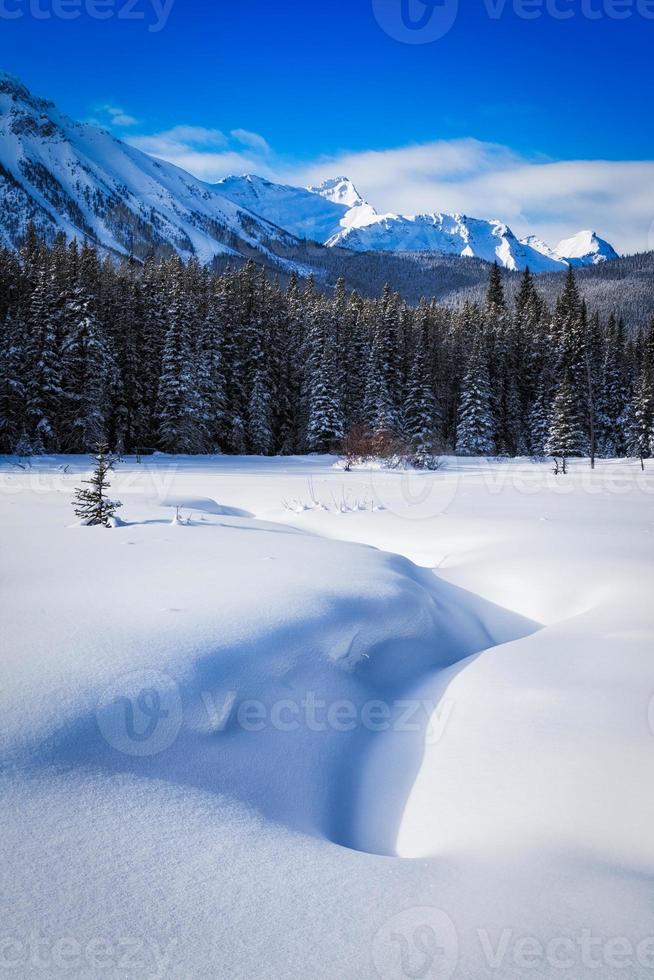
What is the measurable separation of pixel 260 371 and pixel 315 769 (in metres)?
36.9

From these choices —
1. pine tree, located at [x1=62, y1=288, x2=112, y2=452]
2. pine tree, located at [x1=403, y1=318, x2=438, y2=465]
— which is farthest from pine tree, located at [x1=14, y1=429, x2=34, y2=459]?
pine tree, located at [x1=403, y1=318, x2=438, y2=465]

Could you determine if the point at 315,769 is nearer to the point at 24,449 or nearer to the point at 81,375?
the point at 24,449

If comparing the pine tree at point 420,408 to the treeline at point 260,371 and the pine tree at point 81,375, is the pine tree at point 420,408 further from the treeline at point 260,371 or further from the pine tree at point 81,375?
the pine tree at point 81,375

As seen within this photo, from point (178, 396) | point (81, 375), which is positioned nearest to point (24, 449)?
point (81, 375)

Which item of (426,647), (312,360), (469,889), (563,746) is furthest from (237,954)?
(312,360)

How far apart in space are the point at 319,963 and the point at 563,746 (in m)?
2.00

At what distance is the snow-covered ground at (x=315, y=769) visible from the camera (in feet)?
5.41

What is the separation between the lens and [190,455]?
3253 cm

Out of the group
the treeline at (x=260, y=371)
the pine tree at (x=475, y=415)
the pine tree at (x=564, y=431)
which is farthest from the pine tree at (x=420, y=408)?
the pine tree at (x=564, y=431)

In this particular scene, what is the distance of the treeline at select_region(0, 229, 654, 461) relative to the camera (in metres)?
29.5

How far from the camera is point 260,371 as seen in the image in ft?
125

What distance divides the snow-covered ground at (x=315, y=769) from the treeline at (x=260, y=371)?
72.1 feet

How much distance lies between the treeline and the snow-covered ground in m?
22.0

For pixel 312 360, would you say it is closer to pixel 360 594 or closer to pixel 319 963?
pixel 360 594
